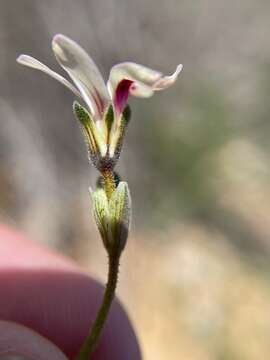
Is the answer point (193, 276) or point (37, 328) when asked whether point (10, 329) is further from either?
point (193, 276)

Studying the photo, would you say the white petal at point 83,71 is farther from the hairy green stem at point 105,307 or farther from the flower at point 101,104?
the hairy green stem at point 105,307

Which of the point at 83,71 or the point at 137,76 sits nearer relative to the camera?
the point at 137,76

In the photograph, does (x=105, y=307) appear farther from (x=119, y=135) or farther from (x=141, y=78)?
(x=141, y=78)

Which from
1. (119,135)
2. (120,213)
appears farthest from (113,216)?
(119,135)

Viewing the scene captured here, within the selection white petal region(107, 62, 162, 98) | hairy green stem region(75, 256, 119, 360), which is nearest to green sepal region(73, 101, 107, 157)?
white petal region(107, 62, 162, 98)

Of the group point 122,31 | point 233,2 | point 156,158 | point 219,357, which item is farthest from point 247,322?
point 233,2

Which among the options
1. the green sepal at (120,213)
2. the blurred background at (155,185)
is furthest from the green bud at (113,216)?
the blurred background at (155,185)
